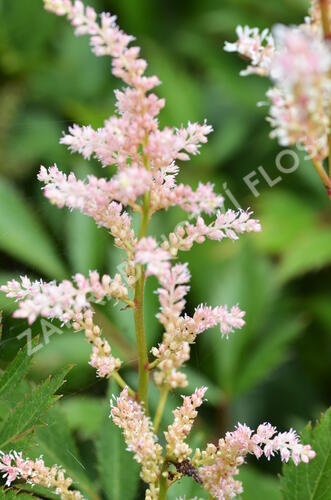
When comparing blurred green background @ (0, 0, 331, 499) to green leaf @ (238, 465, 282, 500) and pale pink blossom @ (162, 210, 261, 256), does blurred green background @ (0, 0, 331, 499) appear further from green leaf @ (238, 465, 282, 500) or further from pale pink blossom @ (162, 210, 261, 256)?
pale pink blossom @ (162, 210, 261, 256)

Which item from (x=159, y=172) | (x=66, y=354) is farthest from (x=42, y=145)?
(x=159, y=172)

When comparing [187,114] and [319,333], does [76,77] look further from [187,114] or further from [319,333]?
[319,333]

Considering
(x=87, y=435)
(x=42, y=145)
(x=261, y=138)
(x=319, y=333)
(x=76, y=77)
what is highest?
(x=76, y=77)

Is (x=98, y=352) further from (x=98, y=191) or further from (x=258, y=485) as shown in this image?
(x=258, y=485)

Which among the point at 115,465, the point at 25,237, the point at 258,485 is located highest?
the point at 25,237

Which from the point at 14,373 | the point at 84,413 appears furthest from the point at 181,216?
the point at 14,373

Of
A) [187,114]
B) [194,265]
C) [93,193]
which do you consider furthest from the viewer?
[187,114]

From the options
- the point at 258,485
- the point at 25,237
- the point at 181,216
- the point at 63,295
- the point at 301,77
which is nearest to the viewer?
the point at 301,77

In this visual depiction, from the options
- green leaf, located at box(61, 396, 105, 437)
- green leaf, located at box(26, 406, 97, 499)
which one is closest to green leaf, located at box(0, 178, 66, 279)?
green leaf, located at box(61, 396, 105, 437)
